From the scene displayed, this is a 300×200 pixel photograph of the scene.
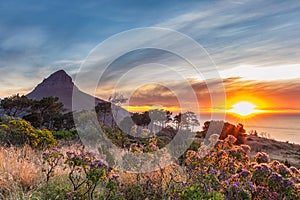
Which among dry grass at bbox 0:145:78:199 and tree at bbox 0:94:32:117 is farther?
tree at bbox 0:94:32:117

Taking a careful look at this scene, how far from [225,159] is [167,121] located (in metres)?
9.10

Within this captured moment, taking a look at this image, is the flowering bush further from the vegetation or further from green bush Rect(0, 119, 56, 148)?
green bush Rect(0, 119, 56, 148)

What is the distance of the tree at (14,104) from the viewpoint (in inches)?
1109

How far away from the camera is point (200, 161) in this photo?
4461mm

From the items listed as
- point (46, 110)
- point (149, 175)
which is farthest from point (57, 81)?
point (149, 175)

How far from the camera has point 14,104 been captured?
28.5 meters

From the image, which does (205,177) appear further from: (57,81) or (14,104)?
(57,81)

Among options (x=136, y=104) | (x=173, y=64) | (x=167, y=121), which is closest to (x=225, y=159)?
(x=173, y=64)

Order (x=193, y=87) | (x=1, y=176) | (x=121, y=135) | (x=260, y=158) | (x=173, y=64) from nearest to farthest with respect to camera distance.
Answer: (x=260, y=158)
(x=1, y=176)
(x=193, y=87)
(x=173, y=64)
(x=121, y=135)

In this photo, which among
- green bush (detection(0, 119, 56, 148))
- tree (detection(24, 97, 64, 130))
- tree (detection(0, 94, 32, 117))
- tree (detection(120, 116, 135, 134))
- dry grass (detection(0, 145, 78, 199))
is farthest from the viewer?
tree (detection(24, 97, 64, 130))

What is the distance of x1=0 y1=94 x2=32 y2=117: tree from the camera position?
28.2 meters

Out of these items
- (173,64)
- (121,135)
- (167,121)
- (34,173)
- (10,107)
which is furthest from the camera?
(10,107)

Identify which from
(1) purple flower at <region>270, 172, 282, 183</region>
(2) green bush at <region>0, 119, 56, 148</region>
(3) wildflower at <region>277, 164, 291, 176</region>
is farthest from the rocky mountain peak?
(1) purple flower at <region>270, 172, 282, 183</region>

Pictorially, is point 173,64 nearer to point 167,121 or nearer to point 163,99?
point 163,99
